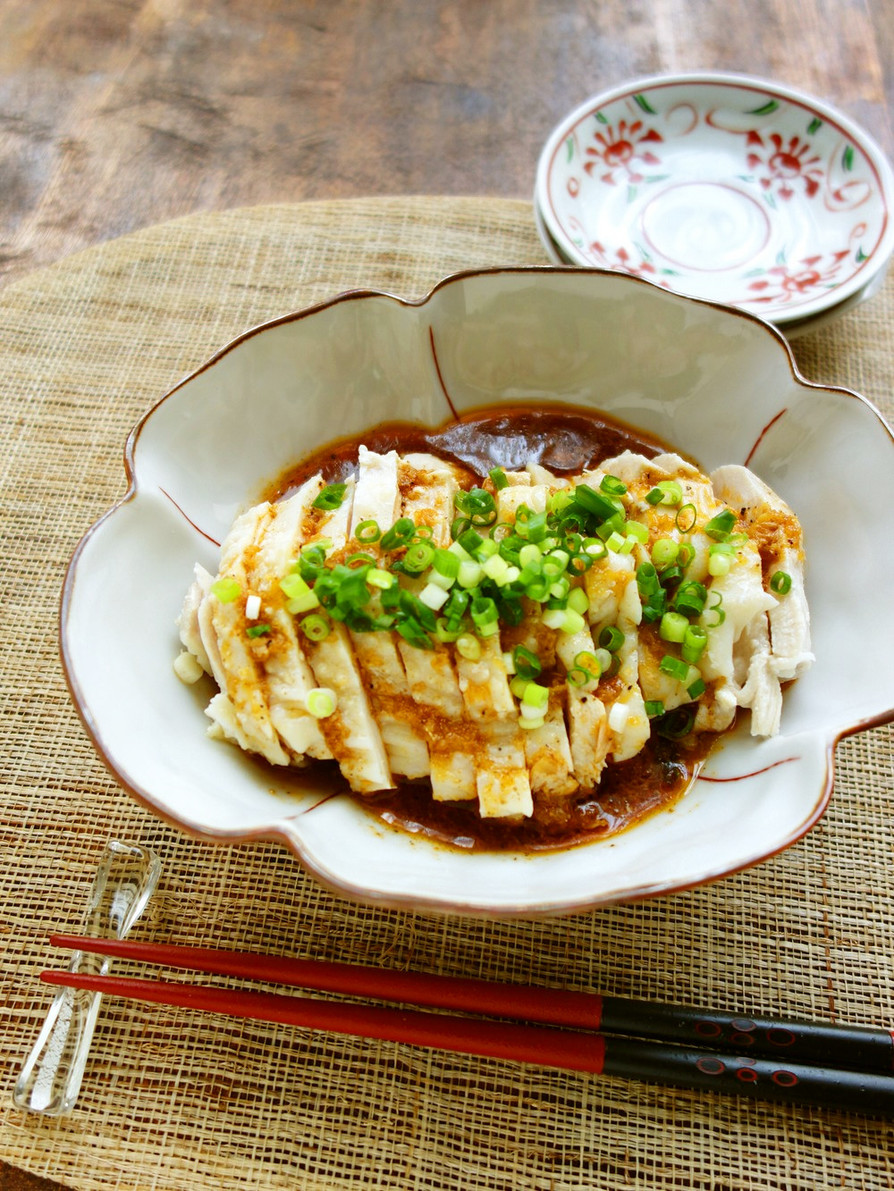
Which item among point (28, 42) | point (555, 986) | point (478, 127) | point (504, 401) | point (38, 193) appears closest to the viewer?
point (555, 986)

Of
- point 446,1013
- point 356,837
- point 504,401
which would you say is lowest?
point 446,1013

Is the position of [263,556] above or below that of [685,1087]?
above

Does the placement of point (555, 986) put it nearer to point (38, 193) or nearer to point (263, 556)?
point (263, 556)

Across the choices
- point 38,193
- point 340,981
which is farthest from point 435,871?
point 38,193

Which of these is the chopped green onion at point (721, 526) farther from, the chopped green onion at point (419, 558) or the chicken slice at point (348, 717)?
the chicken slice at point (348, 717)

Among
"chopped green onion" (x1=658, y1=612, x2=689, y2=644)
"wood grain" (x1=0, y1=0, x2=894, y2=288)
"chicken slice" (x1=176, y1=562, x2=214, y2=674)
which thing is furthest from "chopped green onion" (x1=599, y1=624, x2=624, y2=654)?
"wood grain" (x1=0, y1=0, x2=894, y2=288)

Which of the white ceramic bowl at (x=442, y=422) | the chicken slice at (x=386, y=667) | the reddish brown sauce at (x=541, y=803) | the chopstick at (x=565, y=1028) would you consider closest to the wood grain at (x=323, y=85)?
the white ceramic bowl at (x=442, y=422)
